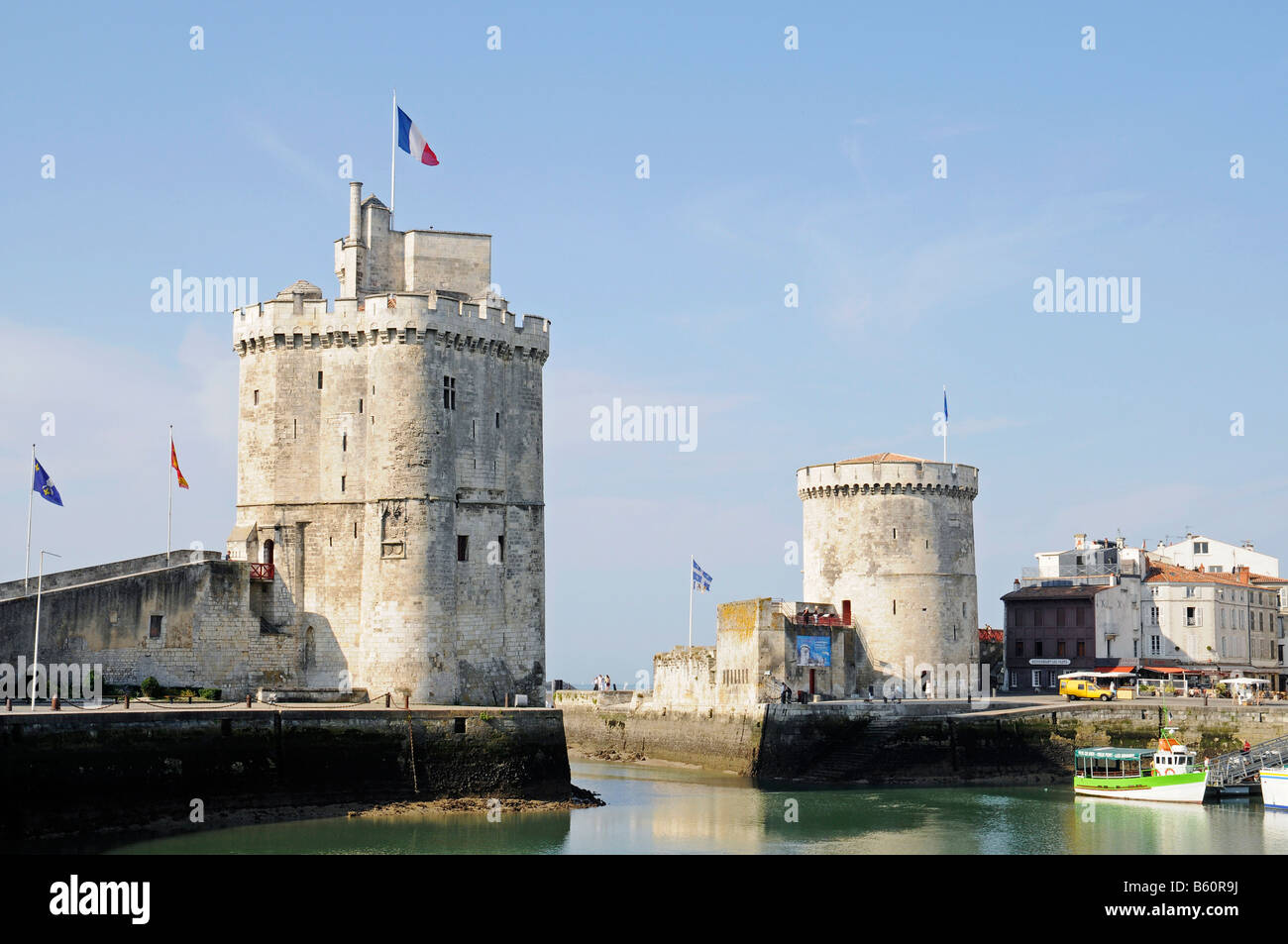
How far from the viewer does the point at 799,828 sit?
37188 mm

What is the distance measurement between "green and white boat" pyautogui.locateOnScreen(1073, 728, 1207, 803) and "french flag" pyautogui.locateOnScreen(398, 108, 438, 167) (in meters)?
26.6

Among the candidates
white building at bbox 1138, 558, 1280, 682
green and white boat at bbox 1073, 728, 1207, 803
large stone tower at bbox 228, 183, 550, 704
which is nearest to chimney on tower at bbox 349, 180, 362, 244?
large stone tower at bbox 228, 183, 550, 704

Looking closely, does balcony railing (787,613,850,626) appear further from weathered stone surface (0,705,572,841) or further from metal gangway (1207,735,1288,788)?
weathered stone surface (0,705,572,841)

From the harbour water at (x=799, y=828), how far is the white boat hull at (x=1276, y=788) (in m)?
0.34

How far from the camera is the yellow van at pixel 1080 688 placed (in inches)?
2266

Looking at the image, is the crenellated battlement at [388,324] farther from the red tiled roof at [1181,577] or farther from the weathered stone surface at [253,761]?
the red tiled roof at [1181,577]

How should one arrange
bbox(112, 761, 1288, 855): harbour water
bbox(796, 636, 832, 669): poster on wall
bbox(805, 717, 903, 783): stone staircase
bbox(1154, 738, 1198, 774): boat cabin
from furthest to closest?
bbox(796, 636, 832, 669): poster on wall → bbox(805, 717, 903, 783): stone staircase → bbox(1154, 738, 1198, 774): boat cabin → bbox(112, 761, 1288, 855): harbour water

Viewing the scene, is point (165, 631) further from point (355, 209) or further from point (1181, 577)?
point (1181, 577)

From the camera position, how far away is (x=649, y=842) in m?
34.2

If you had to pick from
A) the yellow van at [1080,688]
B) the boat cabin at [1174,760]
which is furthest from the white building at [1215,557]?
the boat cabin at [1174,760]

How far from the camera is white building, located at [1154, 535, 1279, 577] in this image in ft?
255
